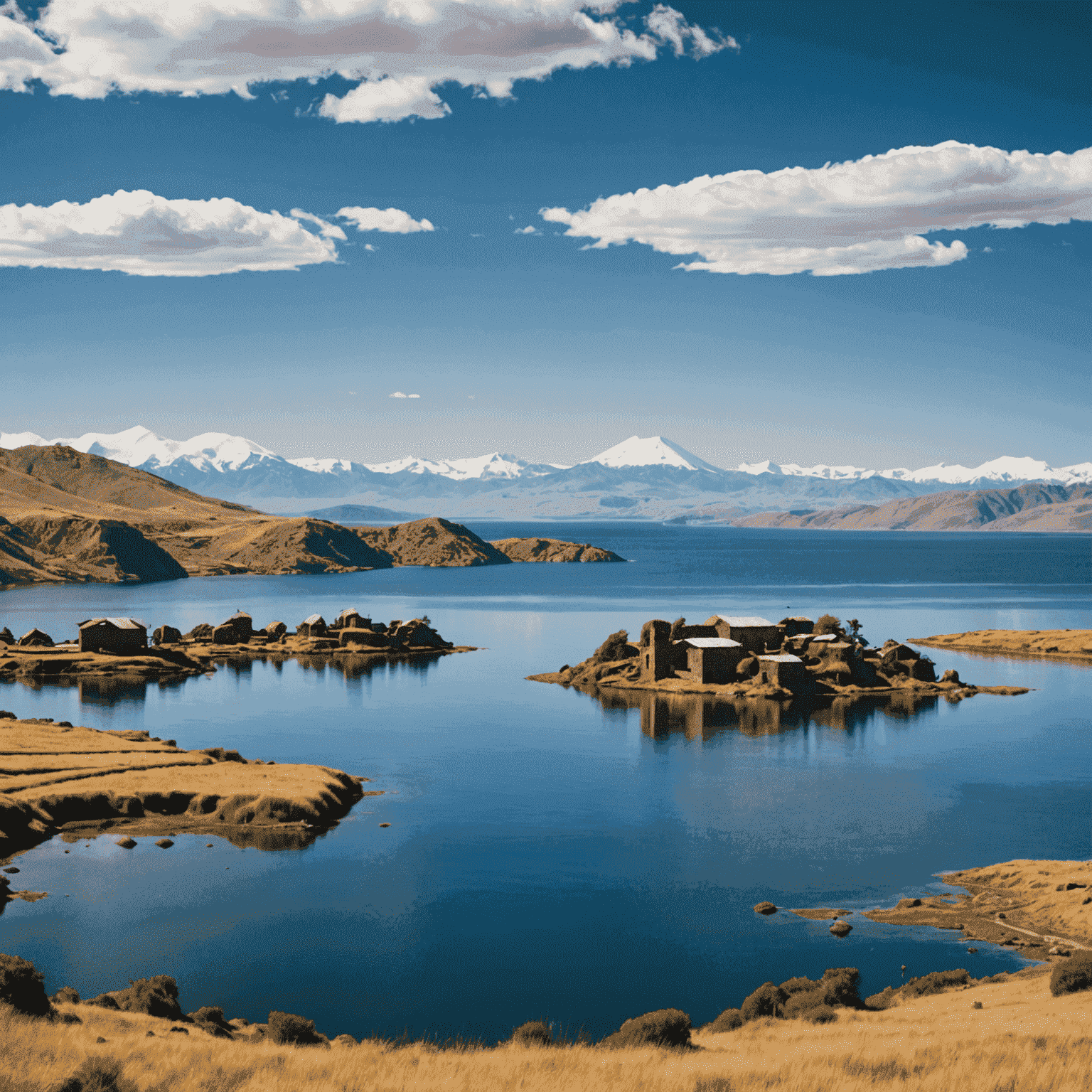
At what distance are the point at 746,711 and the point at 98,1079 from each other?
86763 millimetres

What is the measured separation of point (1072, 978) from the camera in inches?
1362

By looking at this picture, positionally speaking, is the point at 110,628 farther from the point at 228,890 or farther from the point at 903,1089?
the point at 903,1089

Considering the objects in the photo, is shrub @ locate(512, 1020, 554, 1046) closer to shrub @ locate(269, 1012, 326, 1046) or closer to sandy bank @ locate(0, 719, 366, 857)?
shrub @ locate(269, 1012, 326, 1046)

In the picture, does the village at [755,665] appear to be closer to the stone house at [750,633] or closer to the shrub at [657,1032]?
the stone house at [750,633]

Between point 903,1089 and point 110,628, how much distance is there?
12621cm

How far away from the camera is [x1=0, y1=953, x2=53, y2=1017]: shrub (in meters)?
29.6

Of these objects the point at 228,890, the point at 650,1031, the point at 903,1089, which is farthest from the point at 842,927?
the point at 228,890

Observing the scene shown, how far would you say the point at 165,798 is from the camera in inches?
2525

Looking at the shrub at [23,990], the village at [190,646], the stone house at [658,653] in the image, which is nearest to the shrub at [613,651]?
the stone house at [658,653]

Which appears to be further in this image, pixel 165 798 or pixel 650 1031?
pixel 165 798

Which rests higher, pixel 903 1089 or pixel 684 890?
pixel 903 1089

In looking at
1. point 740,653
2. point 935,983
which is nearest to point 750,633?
point 740,653

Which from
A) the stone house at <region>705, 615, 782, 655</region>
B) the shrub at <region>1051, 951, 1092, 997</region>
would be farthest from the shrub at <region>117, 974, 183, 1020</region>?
the stone house at <region>705, 615, 782, 655</region>

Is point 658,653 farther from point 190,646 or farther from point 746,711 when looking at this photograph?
point 190,646
